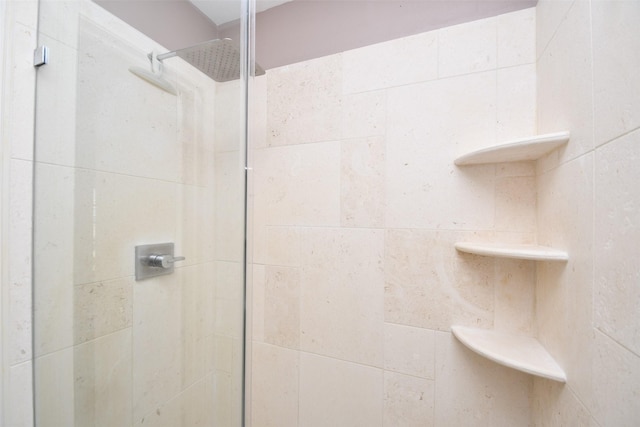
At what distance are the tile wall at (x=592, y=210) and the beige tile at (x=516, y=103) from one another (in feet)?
0.14

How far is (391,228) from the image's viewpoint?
91 cm

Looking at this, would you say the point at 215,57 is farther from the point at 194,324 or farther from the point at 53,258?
the point at 194,324

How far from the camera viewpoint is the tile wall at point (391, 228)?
0.78 m

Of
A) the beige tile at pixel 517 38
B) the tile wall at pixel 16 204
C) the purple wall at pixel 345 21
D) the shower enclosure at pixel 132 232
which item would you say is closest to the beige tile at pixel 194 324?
the shower enclosure at pixel 132 232

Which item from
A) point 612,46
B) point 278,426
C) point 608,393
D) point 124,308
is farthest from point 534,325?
point 124,308

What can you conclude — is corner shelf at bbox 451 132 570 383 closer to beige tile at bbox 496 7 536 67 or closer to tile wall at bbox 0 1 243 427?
beige tile at bbox 496 7 536 67

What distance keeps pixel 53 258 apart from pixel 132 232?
0.60 feet

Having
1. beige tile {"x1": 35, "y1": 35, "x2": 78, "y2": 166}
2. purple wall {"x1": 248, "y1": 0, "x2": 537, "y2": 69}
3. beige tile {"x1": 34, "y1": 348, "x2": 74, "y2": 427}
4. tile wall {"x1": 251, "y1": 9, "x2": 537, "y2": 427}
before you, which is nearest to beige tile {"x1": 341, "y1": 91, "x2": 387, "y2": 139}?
tile wall {"x1": 251, "y1": 9, "x2": 537, "y2": 427}

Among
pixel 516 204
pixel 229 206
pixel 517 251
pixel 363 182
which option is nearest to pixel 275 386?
pixel 229 206

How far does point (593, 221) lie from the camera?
50 centimetres

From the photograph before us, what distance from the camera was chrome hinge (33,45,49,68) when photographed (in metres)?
0.60

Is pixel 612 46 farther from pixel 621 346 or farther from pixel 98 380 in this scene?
pixel 98 380

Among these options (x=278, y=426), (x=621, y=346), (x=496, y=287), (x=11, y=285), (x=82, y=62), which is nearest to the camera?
(x=621, y=346)

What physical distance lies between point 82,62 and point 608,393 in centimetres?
138
